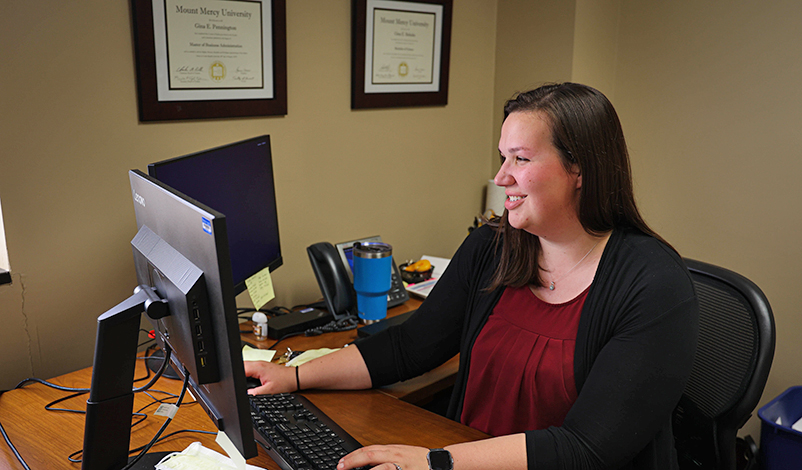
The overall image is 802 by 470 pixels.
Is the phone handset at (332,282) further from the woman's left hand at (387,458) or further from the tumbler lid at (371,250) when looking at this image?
the woman's left hand at (387,458)

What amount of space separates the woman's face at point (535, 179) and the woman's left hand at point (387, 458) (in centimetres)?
53

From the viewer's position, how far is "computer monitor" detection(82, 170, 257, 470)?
32.0 inches

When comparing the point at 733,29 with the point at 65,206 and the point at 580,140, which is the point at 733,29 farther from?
the point at 65,206

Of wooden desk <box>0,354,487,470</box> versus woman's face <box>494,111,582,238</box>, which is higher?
woman's face <box>494,111,582,238</box>

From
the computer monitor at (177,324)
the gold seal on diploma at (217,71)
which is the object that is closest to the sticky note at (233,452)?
the computer monitor at (177,324)

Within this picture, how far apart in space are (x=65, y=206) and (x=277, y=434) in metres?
0.86

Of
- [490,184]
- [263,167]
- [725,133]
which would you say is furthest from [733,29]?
[263,167]

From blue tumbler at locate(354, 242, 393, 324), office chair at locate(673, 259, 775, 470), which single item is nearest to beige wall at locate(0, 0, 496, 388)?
blue tumbler at locate(354, 242, 393, 324)

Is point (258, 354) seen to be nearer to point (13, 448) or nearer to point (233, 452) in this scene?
point (13, 448)

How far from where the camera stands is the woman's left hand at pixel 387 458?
1.05m

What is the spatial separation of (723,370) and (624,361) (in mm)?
350

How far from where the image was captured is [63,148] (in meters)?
1.55

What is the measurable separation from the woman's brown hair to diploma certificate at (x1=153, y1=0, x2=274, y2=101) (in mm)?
881
